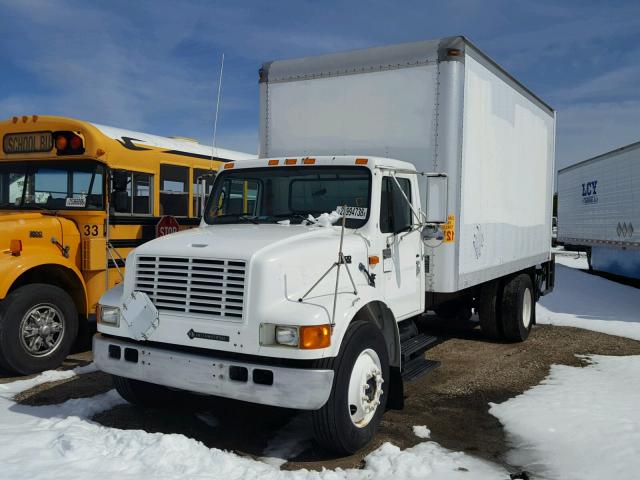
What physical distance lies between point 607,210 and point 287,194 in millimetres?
16632

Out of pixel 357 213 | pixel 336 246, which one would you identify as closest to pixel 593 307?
pixel 357 213

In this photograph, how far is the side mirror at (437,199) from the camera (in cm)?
557

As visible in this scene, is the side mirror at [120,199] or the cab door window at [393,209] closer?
the cab door window at [393,209]

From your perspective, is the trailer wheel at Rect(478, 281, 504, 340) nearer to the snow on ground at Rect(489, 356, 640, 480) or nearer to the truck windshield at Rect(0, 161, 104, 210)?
the snow on ground at Rect(489, 356, 640, 480)

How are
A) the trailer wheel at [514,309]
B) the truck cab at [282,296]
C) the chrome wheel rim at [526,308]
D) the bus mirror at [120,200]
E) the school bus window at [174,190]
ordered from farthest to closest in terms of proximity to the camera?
the chrome wheel rim at [526,308]
the trailer wheel at [514,309]
the school bus window at [174,190]
the bus mirror at [120,200]
the truck cab at [282,296]

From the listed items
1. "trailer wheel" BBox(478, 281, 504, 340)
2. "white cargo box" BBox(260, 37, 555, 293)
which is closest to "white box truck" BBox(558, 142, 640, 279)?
"trailer wheel" BBox(478, 281, 504, 340)

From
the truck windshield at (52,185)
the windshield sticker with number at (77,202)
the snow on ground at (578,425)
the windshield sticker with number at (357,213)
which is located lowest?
the snow on ground at (578,425)

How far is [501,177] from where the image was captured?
7949mm

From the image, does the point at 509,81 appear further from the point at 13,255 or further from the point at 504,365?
the point at 13,255

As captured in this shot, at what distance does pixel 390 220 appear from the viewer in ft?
17.8

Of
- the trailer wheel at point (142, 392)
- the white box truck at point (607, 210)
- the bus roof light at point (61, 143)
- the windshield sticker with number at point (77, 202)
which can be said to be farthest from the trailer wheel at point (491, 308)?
the white box truck at point (607, 210)

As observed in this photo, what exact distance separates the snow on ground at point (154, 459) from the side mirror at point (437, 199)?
1.96 meters

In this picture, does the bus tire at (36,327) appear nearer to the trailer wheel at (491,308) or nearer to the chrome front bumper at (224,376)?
the chrome front bumper at (224,376)

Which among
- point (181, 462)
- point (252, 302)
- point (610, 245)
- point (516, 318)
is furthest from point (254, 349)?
point (610, 245)
